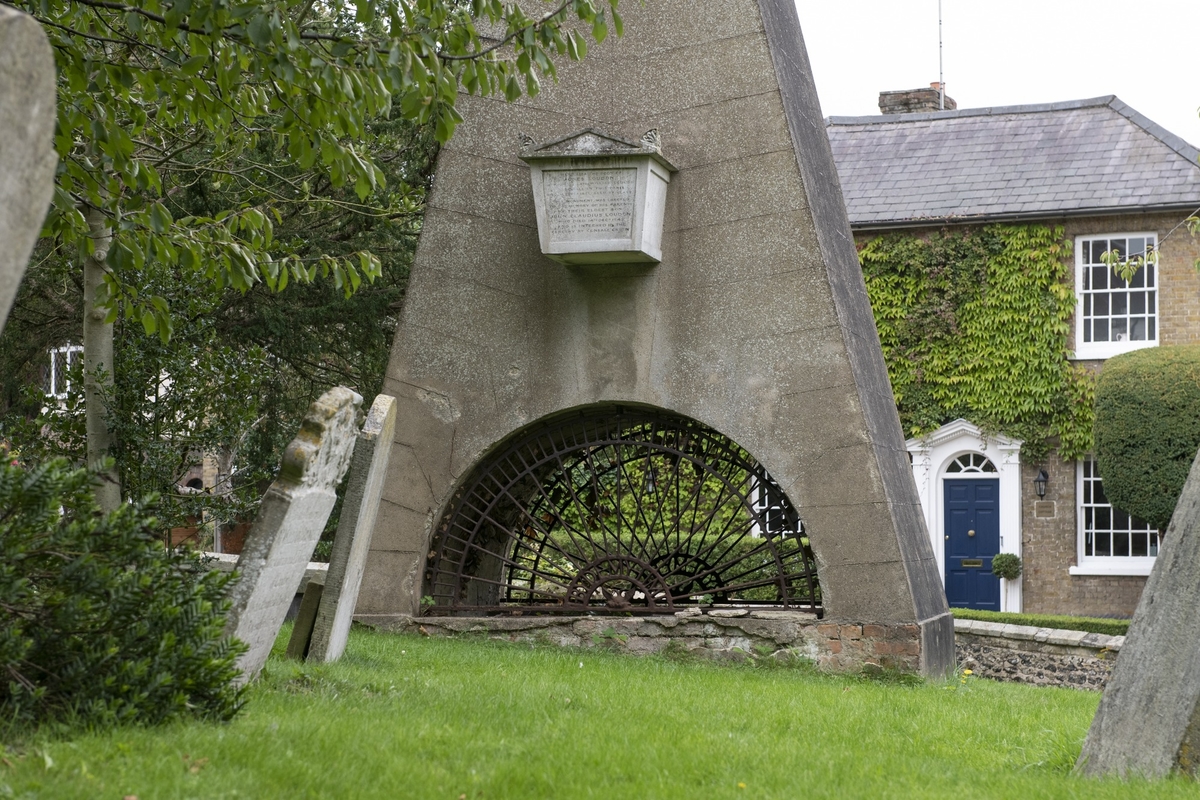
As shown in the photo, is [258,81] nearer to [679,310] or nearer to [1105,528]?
[679,310]

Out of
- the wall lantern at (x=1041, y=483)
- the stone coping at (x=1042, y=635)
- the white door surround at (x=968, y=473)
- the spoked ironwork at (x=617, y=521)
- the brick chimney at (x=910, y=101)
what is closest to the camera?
the spoked ironwork at (x=617, y=521)

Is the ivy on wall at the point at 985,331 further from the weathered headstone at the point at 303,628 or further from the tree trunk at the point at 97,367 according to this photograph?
the weathered headstone at the point at 303,628

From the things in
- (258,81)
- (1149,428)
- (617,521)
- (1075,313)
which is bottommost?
(617,521)

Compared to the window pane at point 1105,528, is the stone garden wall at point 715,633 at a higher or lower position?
lower

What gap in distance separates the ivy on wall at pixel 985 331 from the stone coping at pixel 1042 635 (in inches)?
223

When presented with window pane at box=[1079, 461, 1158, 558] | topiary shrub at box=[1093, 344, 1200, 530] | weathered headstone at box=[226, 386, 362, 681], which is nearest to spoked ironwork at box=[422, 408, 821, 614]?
weathered headstone at box=[226, 386, 362, 681]

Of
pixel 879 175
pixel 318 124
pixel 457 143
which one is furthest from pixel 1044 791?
pixel 879 175

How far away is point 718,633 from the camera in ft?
30.4

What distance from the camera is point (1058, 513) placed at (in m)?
19.4

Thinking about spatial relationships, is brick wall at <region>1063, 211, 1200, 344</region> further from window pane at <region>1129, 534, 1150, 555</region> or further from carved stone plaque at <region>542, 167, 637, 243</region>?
carved stone plaque at <region>542, 167, 637, 243</region>

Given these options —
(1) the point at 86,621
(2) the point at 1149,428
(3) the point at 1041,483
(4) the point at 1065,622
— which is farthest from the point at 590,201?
(3) the point at 1041,483

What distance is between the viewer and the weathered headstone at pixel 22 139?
2.79 metres

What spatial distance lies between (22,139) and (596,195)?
6.52m

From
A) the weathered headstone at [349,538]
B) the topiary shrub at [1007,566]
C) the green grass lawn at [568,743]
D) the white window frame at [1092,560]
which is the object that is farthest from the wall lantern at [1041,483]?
the weathered headstone at [349,538]
